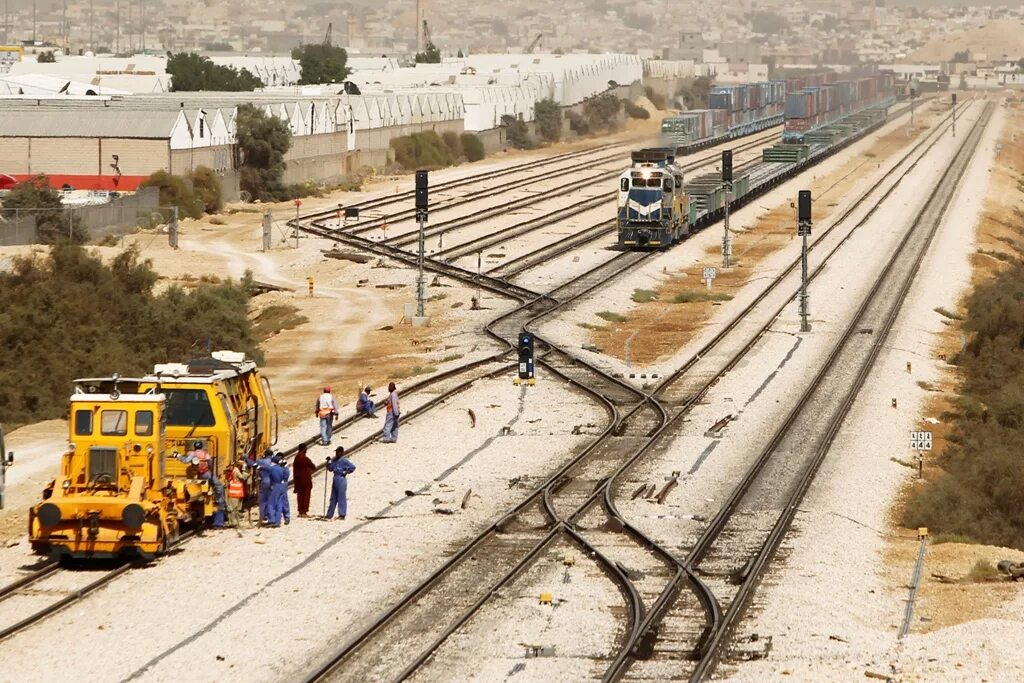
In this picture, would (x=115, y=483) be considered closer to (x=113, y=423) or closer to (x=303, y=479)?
(x=113, y=423)

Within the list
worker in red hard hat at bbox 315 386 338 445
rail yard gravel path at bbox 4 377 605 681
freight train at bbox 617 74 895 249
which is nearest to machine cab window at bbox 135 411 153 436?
rail yard gravel path at bbox 4 377 605 681

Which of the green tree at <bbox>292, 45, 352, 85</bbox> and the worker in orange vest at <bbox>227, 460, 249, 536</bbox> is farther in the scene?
the green tree at <bbox>292, 45, 352, 85</bbox>

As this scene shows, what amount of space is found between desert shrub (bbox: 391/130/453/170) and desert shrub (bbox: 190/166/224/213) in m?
26.2

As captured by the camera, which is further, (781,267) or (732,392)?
(781,267)

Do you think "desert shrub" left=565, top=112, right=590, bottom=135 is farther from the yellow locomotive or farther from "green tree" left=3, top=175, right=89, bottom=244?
the yellow locomotive

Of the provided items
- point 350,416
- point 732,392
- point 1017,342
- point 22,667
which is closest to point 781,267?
point 1017,342

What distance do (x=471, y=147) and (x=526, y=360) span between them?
3159 inches

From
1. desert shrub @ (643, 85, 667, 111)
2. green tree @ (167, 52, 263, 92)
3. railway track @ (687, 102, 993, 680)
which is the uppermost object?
green tree @ (167, 52, 263, 92)

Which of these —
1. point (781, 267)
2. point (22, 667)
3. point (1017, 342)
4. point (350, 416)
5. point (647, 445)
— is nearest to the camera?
point (22, 667)

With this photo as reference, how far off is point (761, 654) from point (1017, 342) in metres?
27.0

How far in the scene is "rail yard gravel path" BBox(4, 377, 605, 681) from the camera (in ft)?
63.4

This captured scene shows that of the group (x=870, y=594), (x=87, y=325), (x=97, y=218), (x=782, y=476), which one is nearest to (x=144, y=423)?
(x=870, y=594)

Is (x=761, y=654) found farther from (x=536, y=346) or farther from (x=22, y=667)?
(x=536, y=346)

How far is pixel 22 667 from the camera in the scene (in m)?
18.9
